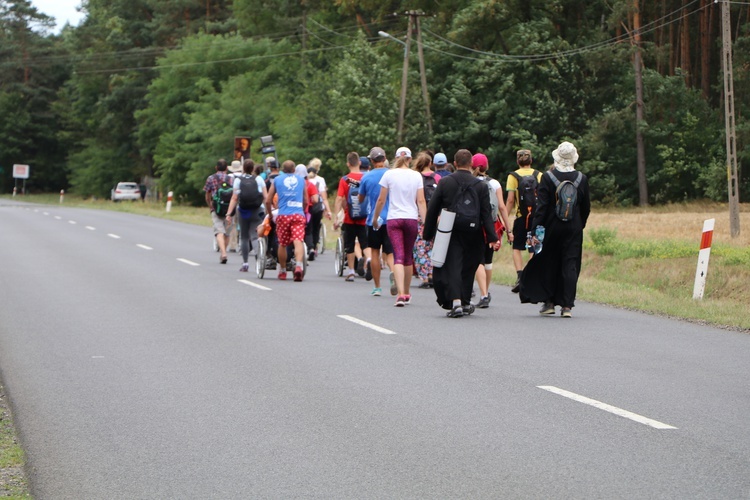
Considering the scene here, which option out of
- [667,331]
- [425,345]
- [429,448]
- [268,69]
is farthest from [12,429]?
[268,69]

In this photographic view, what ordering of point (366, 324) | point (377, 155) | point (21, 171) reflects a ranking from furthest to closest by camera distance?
point (21, 171)
point (377, 155)
point (366, 324)

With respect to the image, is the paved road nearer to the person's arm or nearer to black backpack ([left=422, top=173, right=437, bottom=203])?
the person's arm

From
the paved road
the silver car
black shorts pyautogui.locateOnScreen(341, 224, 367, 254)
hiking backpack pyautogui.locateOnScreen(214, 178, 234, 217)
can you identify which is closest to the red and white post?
the paved road

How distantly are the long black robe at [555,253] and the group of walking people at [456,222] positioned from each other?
0.01 m

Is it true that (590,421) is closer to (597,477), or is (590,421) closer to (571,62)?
(597,477)

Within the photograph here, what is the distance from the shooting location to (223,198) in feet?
73.0

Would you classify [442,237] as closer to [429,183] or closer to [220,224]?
[429,183]

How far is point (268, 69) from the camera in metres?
70.1

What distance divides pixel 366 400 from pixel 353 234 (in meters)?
10.4

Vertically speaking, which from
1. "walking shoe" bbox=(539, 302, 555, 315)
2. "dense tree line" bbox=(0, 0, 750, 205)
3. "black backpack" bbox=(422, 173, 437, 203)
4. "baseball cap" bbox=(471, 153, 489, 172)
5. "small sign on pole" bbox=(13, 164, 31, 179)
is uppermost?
"dense tree line" bbox=(0, 0, 750, 205)

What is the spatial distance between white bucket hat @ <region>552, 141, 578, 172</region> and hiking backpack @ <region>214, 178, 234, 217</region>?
32.5ft

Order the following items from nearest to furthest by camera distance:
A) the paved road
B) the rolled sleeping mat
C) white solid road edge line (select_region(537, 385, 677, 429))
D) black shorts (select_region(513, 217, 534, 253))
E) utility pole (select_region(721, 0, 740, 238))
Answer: the paved road, white solid road edge line (select_region(537, 385, 677, 429)), the rolled sleeping mat, black shorts (select_region(513, 217, 534, 253)), utility pole (select_region(721, 0, 740, 238))


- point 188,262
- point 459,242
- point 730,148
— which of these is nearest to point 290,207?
point 188,262

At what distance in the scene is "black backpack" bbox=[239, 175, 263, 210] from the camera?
20.3m
